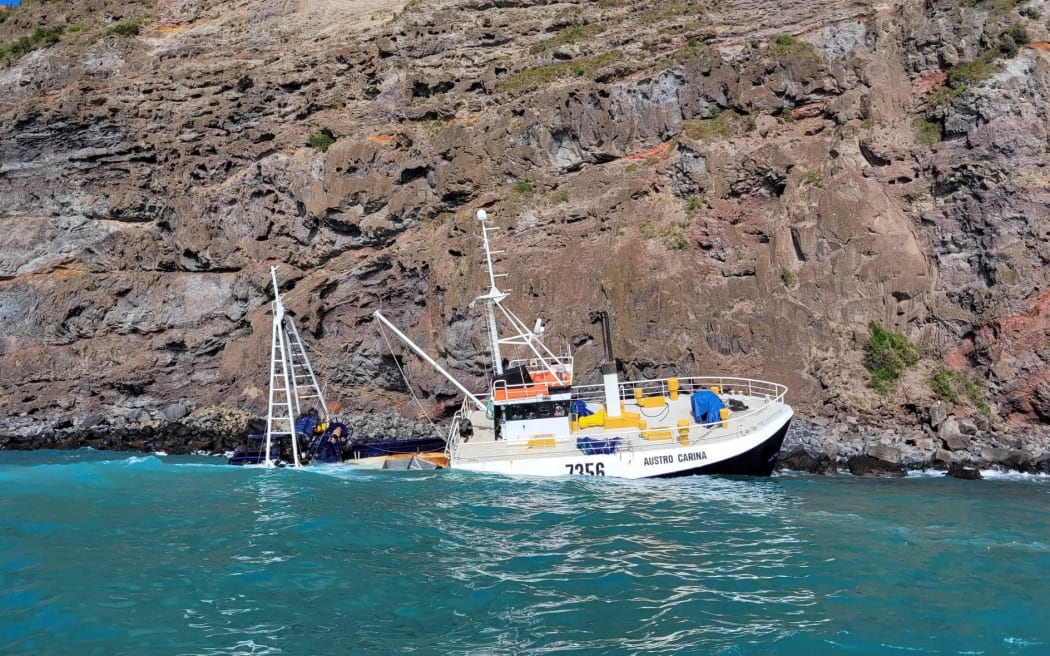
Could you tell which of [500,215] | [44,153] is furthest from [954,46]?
[44,153]

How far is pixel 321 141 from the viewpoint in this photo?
120 ft

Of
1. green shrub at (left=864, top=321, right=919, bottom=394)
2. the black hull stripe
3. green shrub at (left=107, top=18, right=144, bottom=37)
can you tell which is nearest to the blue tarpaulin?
the black hull stripe

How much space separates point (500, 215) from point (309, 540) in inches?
761

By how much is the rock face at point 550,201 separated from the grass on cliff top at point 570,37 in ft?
0.84

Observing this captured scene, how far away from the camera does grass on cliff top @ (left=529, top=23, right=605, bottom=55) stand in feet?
125

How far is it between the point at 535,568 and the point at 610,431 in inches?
348

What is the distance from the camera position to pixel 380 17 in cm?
4491

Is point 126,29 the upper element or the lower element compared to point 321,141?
upper

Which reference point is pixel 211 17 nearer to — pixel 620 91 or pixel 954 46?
pixel 620 91

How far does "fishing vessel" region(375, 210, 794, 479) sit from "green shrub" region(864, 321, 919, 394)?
3.23 meters

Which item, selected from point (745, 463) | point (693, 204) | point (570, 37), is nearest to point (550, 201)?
point (693, 204)

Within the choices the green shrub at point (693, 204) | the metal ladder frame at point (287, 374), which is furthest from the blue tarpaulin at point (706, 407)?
the metal ladder frame at point (287, 374)

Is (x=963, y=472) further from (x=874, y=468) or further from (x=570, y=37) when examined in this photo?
(x=570, y=37)

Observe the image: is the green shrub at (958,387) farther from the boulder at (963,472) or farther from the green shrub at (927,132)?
the green shrub at (927,132)
